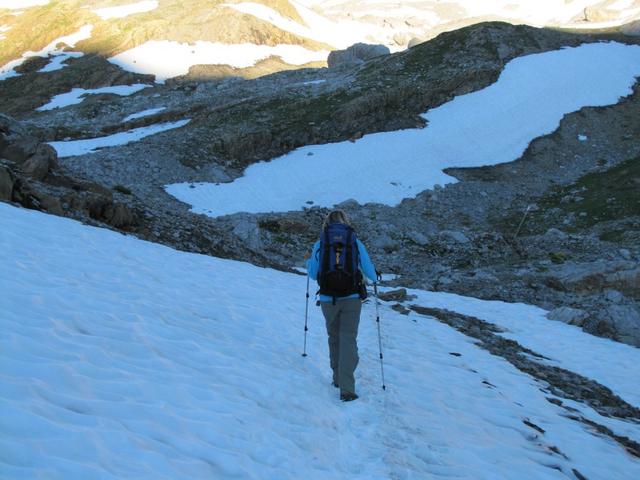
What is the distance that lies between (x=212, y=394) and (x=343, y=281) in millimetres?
2354

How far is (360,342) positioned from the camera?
10742 mm

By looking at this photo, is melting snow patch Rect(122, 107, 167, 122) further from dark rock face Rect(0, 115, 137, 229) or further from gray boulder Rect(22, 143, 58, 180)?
gray boulder Rect(22, 143, 58, 180)

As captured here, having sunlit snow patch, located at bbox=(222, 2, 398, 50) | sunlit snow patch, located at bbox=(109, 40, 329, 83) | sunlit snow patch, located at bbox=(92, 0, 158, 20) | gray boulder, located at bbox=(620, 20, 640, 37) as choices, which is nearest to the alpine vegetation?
gray boulder, located at bbox=(620, 20, 640, 37)

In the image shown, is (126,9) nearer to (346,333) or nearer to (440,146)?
(440,146)

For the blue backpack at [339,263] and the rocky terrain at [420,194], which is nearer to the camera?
the blue backpack at [339,263]

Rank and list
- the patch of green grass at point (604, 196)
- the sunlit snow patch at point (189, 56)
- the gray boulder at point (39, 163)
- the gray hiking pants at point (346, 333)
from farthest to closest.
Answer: the sunlit snow patch at point (189, 56), the patch of green grass at point (604, 196), the gray boulder at point (39, 163), the gray hiking pants at point (346, 333)

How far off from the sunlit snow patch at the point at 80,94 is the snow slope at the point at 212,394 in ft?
207

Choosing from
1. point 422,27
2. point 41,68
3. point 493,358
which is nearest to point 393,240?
point 493,358

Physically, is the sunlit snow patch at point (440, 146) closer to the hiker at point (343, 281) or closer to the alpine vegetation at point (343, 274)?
the alpine vegetation at point (343, 274)

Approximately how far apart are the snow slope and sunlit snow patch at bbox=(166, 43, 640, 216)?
17.1 meters

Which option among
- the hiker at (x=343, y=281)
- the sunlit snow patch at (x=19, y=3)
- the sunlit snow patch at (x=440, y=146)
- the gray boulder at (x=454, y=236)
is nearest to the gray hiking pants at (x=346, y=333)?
the hiker at (x=343, y=281)

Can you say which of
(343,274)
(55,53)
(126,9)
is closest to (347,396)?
(343,274)

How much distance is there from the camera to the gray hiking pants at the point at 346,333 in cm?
736

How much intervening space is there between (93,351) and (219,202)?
22387mm
